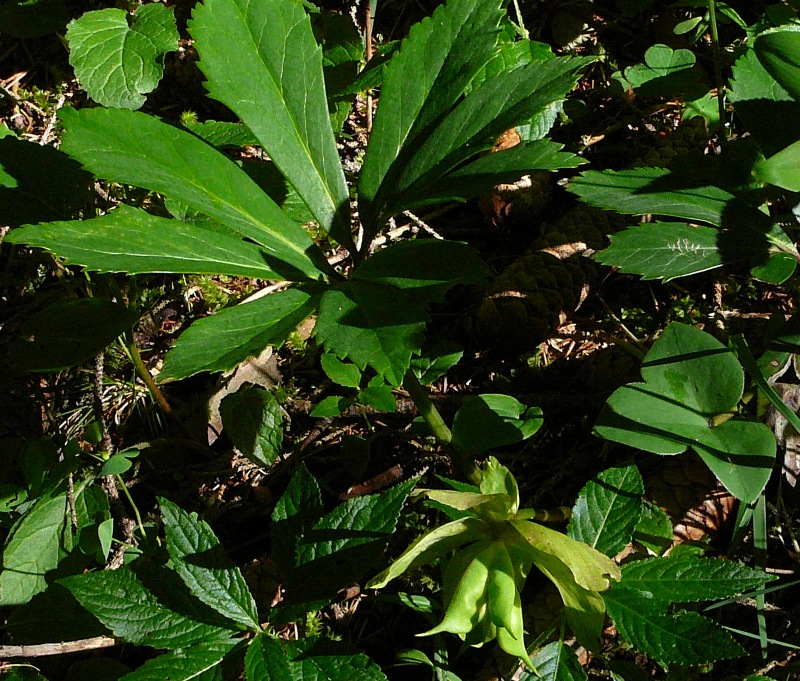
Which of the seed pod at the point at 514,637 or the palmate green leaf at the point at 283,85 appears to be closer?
the seed pod at the point at 514,637

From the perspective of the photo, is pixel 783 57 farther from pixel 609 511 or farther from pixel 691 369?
pixel 609 511

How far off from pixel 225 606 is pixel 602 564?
2.68ft

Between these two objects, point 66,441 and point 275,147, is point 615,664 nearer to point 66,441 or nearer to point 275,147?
point 275,147

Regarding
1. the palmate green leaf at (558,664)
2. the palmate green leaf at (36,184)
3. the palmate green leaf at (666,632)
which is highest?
the palmate green leaf at (36,184)

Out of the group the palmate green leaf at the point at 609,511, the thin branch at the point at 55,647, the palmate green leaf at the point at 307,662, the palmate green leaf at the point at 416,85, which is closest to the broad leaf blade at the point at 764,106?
the palmate green leaf at the point at 416,85

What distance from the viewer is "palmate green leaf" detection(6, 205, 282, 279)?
1386mm

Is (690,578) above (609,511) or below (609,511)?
below

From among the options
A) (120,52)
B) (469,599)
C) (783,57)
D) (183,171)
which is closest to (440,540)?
(469,599)

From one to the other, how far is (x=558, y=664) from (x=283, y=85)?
1444 mm

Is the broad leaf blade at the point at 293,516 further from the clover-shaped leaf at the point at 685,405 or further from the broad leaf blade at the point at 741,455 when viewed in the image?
the broad leaf blade at the point at 741,455

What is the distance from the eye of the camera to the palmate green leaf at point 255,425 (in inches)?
76.3

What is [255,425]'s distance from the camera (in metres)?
1.95

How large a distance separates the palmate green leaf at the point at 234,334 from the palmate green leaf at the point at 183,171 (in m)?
0.12

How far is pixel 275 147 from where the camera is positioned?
1575 mm
